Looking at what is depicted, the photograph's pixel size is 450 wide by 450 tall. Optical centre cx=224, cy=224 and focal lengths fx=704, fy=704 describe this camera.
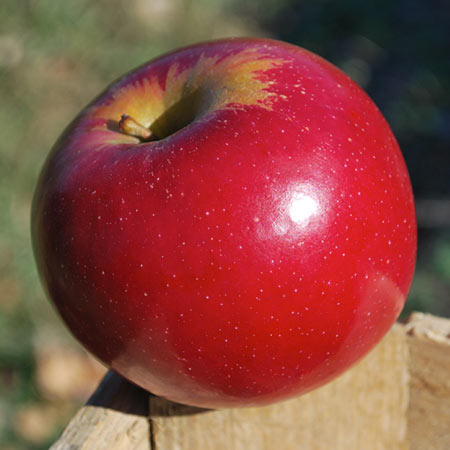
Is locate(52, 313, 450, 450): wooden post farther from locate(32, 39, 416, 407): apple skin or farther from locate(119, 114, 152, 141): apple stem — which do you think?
locate(119, 114, 152, 141): apple stem

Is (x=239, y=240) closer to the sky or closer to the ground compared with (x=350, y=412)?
closer to the sky

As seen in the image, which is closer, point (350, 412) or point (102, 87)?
point (350, 412)

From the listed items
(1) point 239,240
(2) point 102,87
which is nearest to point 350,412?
(1) point 239,240

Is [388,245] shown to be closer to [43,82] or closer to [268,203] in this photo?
[268,203]

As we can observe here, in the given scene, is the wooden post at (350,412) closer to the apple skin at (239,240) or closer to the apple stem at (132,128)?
the apple skin at (239,240)

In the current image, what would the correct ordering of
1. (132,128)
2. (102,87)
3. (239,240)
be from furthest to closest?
(102,87) → (132,128) → (239,240)

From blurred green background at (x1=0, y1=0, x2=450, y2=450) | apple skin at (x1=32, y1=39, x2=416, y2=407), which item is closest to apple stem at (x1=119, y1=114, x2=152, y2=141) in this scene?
apple skin at (x1=32, y1=39, x2=416, y2=407)

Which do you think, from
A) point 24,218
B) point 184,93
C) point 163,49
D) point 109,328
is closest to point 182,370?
point 109,328

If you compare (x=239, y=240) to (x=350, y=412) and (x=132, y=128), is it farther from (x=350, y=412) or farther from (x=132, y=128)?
(x=350, y=412)
